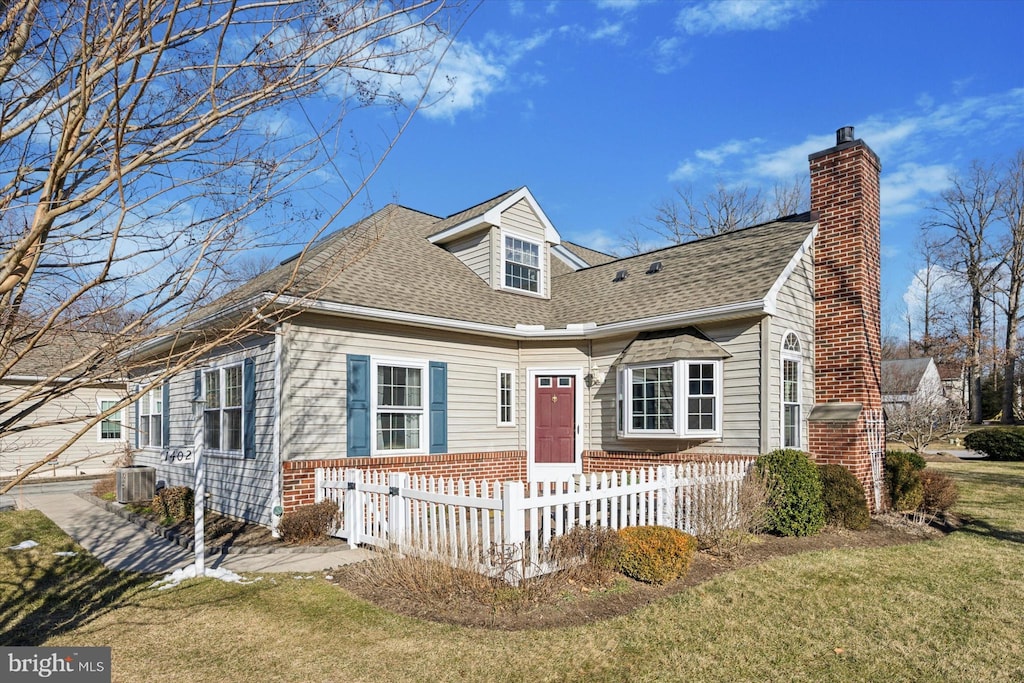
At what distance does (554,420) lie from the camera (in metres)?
13.0

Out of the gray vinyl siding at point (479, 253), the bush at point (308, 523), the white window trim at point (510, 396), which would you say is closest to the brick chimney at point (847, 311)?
the white window trim at point (510, 396)

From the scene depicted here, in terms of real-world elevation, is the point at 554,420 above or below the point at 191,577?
above

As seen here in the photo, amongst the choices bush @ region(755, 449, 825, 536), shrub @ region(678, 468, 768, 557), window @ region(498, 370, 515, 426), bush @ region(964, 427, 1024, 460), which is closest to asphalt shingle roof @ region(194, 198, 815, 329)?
window @ region(498, 370, 515, 426)

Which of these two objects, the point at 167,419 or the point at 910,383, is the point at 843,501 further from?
the point at 910,383

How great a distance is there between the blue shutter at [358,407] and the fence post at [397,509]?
2.54 meters

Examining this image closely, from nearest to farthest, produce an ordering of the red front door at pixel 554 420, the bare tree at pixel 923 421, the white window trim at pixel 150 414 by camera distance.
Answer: the red front door at pixel 554 420
the white window trim at pixel 150 414
the bare tree at pixel 923 421

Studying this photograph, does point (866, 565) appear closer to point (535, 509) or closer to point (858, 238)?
point (535, 509)

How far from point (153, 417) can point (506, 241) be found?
31.8 feet

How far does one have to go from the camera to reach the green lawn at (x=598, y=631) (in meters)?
4.52

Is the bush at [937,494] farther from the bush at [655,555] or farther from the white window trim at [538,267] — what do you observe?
the white window trim at [538,267]

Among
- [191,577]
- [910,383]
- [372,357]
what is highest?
[372,357]

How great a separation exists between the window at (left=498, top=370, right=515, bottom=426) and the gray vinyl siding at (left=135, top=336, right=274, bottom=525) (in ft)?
15.8

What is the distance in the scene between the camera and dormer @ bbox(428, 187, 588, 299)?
1436 centimetres

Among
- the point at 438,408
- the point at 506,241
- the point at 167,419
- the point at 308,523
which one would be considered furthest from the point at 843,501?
the point at 167,419
